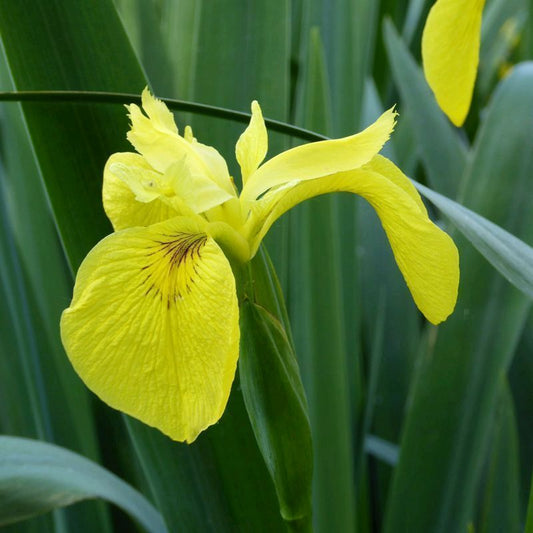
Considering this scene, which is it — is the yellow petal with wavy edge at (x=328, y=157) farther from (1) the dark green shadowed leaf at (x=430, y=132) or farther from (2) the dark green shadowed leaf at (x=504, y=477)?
(1) the dark green shadowed leaf at (x=430, y=132)

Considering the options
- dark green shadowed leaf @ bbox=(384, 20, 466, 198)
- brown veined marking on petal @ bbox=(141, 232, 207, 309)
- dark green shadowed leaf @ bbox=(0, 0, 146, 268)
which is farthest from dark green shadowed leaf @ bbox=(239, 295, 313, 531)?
dark green shadowed leaf @ bbox=(384, 20, 466, 198)

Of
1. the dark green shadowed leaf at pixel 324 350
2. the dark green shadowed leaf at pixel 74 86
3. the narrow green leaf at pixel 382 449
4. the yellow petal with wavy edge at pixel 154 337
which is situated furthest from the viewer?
the narrow green leaf at pixel 382 449

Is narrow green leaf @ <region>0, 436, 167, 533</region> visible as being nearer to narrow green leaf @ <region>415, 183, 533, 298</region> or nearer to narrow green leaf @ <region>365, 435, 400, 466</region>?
narrow green leaf @ <region>415, 183, 533, 298</region>

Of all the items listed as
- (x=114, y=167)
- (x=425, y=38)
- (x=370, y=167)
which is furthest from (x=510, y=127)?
(x=114, y=167)

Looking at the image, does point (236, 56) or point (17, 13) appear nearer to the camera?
point (17, 13)

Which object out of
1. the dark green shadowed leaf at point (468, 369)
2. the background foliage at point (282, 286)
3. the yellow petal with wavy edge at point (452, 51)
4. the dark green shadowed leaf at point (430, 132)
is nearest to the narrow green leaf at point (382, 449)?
the background foliage at point (282, 286)

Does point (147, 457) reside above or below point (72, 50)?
below

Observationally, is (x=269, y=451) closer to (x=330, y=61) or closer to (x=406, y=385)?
(x=406, y=385)
